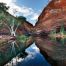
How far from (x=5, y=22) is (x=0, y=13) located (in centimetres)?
359

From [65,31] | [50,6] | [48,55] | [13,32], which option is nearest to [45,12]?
[50,6]

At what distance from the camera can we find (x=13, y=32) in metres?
31.4

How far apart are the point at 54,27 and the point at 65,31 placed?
140 centimetres

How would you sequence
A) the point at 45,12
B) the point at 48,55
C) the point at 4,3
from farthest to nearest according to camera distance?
the point at 45,12 < the point at 4,3 < the point at 48,55

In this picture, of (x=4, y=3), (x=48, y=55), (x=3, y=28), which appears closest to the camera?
(x=48, y=55)

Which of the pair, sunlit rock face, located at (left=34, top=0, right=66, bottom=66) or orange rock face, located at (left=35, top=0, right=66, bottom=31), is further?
orange rock face, located at (left=35, top=0, right=66, bottom=31)

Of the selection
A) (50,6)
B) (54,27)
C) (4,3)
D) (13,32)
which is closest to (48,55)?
(4,3)

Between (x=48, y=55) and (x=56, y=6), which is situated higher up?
(x=56, y=6)

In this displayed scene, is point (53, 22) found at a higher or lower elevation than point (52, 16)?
lower

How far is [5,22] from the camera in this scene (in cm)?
3266

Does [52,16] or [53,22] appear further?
[52,16]

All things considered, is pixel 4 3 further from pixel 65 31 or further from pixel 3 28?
pixel 65 31

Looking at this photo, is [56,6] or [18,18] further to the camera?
[56,6]

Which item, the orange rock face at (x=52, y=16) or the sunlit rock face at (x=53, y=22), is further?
the orange rock face at (x=52, y=16)
